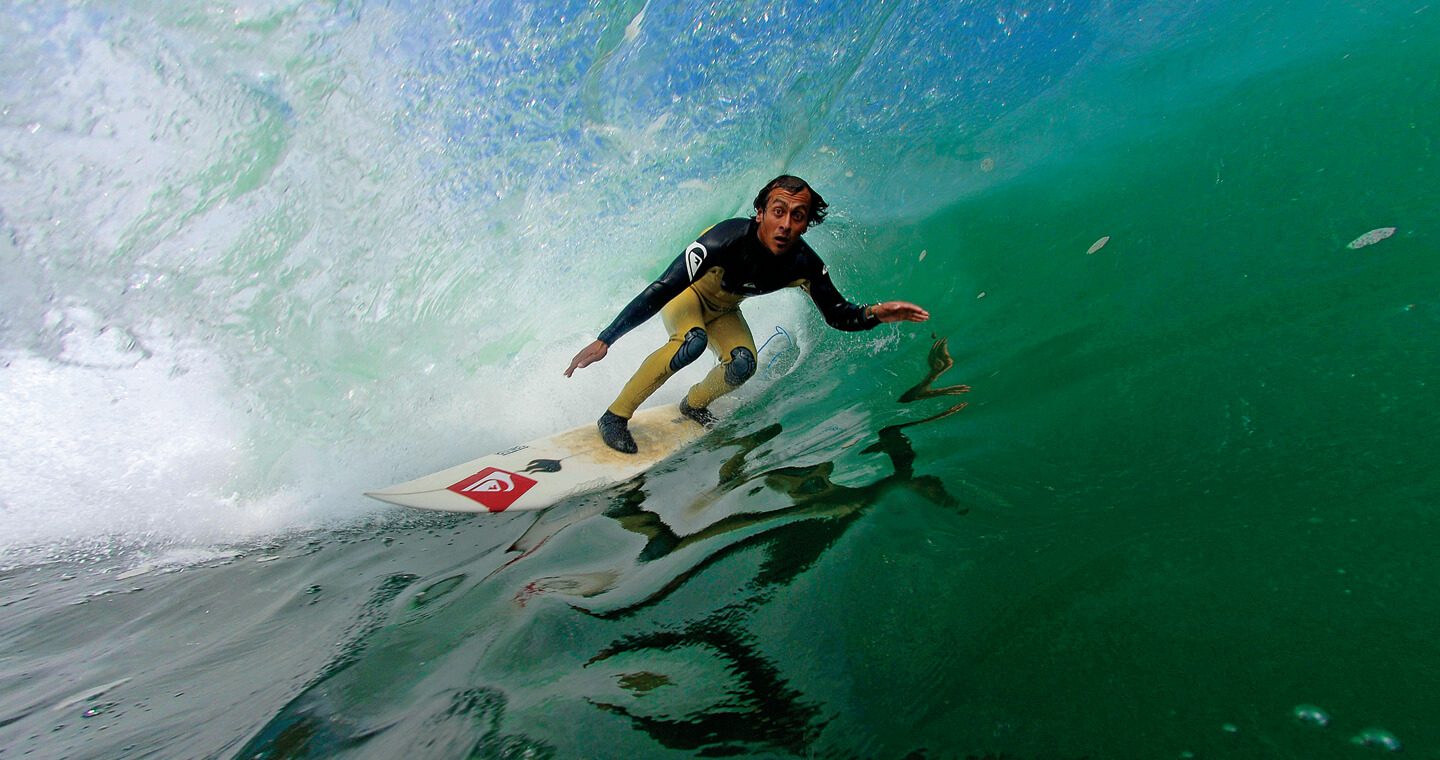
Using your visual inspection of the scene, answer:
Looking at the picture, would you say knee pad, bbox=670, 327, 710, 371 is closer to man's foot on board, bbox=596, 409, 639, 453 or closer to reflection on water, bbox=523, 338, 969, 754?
man's foot on board, bbox=596, 409, 639, 453

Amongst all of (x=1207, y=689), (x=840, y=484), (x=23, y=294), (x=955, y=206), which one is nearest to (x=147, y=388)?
(x=23, y=294)

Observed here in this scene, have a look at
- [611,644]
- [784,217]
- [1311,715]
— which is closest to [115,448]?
[784,217]

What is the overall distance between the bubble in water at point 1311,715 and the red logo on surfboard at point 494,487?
10.5 ft

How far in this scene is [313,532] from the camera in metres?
3.70

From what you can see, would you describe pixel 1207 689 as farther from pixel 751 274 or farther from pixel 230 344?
pixel 230 344

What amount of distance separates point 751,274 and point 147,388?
4.39 metres

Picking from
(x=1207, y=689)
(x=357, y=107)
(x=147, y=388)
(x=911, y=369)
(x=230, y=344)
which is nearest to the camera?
(x=1207, y=689)

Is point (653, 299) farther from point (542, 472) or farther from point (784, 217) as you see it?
point (542, 472)

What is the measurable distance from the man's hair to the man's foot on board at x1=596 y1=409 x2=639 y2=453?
1.60 meters

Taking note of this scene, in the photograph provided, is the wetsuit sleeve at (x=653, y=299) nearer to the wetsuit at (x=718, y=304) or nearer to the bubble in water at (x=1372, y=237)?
the wetsuit at (x=718, y=304)

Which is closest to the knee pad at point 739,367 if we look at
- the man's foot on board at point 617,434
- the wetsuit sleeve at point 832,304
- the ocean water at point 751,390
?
the ocean water at point 751,390

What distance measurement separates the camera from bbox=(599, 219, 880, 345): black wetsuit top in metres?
4.02

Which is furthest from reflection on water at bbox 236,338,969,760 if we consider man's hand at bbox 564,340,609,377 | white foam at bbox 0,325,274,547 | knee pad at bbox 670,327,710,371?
white foam at bbox 0,325,274,547

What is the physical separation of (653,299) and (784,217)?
3.05 feet
